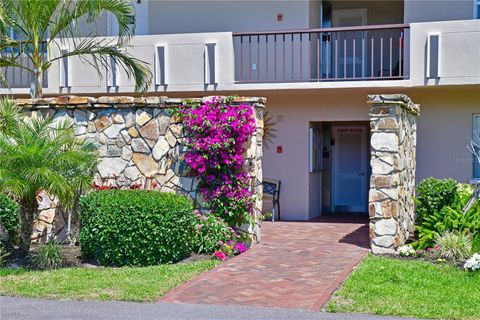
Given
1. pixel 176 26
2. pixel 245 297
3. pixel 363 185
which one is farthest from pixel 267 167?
pixel 245 297

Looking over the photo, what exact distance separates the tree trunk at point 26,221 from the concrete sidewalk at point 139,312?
7.70 feet

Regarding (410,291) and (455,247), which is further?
(455,247)

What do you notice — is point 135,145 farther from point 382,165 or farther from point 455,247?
point 455,247

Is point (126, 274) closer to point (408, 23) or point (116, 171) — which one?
point (116, 171)

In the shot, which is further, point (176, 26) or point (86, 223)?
point (176, 26)

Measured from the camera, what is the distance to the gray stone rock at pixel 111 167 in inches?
444

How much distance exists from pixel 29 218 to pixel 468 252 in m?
6.61

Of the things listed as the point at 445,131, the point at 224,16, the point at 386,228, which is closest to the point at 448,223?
the point at 386,228

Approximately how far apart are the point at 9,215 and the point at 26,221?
1.98ft

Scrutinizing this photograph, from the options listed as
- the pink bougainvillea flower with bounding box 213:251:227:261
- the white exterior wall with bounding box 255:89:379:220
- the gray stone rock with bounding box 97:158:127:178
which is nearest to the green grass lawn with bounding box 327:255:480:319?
the pink bougainvillea flower with bounding box 213:251:227:261

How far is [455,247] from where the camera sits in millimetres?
9922

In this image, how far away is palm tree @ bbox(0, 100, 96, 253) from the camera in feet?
30.6

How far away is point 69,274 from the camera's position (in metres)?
9.17

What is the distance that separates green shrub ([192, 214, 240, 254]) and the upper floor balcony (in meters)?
4.65
